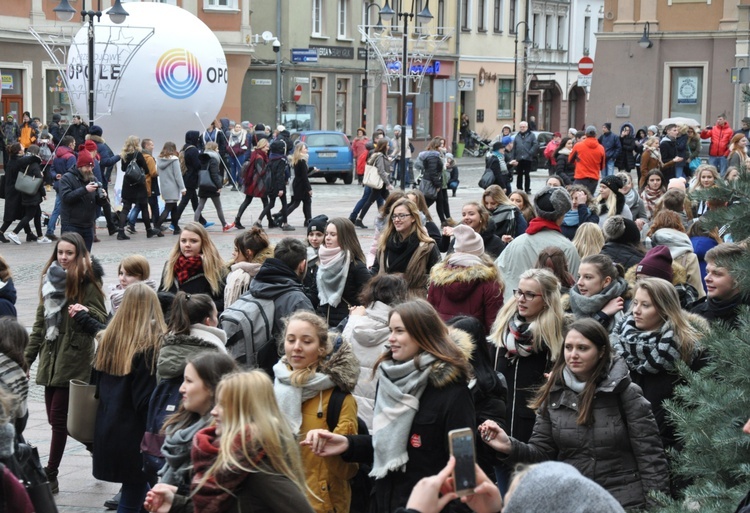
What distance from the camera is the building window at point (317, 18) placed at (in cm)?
5111

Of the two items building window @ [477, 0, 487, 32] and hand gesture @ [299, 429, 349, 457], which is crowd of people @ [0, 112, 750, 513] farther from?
building window @ [477, 0, 487, 32]

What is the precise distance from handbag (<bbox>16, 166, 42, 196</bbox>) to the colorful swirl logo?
5.01 m

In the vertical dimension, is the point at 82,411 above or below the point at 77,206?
below

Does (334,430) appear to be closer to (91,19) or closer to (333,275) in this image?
(333,275)

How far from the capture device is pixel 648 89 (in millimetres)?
42781

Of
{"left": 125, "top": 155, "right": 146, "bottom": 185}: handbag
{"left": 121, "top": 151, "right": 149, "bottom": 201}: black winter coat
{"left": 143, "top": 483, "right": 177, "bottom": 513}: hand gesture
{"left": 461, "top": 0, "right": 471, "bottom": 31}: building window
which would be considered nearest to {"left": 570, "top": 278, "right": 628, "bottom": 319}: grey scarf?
{"left": 143, "top": 483, "right": 177, "bottom": 513}: hand gesture

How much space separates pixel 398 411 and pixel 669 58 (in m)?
39.3

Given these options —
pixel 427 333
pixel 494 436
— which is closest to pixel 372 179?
pixel 427 333

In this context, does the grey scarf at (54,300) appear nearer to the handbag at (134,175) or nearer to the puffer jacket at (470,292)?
the puffer jacket at (470,292)

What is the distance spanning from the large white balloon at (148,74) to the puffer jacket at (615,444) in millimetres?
19848

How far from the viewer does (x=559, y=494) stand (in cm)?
271

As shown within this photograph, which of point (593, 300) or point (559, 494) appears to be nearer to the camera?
point (559, 494)

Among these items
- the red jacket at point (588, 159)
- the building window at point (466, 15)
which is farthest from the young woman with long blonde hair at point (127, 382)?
the building window at point (466, 15)

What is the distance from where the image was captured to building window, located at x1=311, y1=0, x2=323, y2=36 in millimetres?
51112
